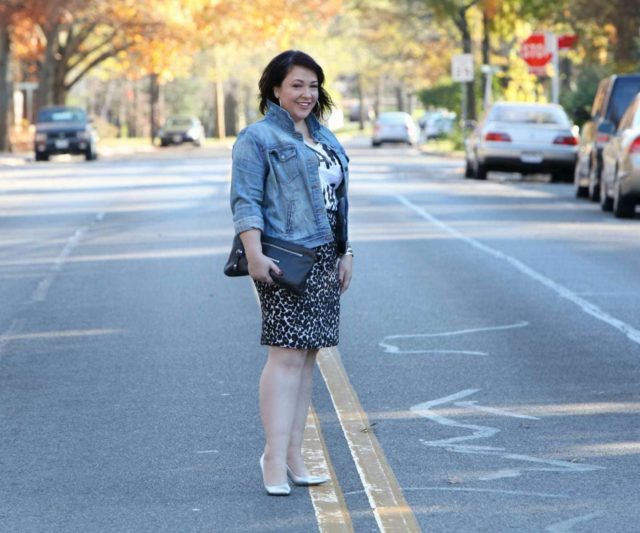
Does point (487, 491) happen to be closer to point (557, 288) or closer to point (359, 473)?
point (359, 473)

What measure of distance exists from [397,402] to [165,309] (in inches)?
174

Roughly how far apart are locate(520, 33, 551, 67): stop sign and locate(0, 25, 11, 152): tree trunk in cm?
2145

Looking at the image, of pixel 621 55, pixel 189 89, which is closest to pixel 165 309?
pixel 621 55

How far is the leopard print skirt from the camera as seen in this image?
6.55 meters

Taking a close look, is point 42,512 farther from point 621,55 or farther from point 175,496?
point 621,55

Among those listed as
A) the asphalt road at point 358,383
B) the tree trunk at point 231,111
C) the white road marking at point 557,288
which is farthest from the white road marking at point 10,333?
the tree trunk at point 231,111

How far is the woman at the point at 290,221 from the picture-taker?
6.47 m

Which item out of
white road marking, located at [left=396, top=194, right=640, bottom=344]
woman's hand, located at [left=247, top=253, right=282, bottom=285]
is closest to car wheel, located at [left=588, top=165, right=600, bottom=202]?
Answer: white road marking, located at [left=396, top=194, right=640, bottom=344]

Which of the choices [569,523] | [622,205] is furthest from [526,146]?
[569,523]

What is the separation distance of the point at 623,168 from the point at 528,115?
453 inches

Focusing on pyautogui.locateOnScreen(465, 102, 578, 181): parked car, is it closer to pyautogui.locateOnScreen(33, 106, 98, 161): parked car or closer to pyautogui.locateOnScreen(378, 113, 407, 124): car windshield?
pyautogui.locateOnScreen(33, 106, 98, 161): parked car

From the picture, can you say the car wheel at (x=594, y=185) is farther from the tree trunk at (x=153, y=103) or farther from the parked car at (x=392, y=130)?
the tree trunk at (x=153, y=103)

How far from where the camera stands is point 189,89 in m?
108

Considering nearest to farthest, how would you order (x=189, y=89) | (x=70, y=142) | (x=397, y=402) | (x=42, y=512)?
(x=42, y=512)
(x=397, y=402)
(x=70, y=142)
(x=189, y=89)
